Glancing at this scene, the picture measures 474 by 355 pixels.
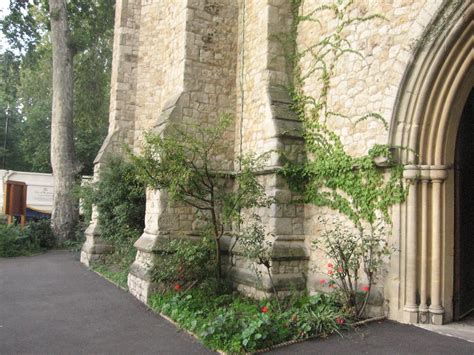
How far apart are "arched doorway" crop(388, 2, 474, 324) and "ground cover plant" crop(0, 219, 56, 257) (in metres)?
11.5

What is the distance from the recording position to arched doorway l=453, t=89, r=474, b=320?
5.37m

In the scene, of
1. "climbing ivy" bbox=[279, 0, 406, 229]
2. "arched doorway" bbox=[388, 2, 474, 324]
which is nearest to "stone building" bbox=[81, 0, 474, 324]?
"arched doorway" bbox=[388, 2, 474, 324]

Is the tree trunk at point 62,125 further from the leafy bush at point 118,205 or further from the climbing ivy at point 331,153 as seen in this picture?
the climbing ivy at point 331,153

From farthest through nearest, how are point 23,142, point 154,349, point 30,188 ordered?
point 23,142
point 30,188
point 154,349

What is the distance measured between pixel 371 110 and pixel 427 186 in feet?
4.10

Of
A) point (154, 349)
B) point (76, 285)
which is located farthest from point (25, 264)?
point (154, 349)

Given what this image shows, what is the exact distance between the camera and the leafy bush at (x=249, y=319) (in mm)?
4500

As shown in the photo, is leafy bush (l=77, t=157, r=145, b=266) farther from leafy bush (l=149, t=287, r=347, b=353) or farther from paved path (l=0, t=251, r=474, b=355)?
leafy bush (l=149, t=287, r=347, b=353)

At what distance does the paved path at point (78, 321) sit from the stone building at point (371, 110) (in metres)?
0.75

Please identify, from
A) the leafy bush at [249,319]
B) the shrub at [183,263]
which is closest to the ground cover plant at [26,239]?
the shrub at [183,263]

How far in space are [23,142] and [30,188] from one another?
824 cm

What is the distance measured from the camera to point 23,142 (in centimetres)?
2414

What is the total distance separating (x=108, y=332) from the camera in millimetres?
5199

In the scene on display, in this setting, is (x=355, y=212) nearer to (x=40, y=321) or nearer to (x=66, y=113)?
(x=40, y=321)
